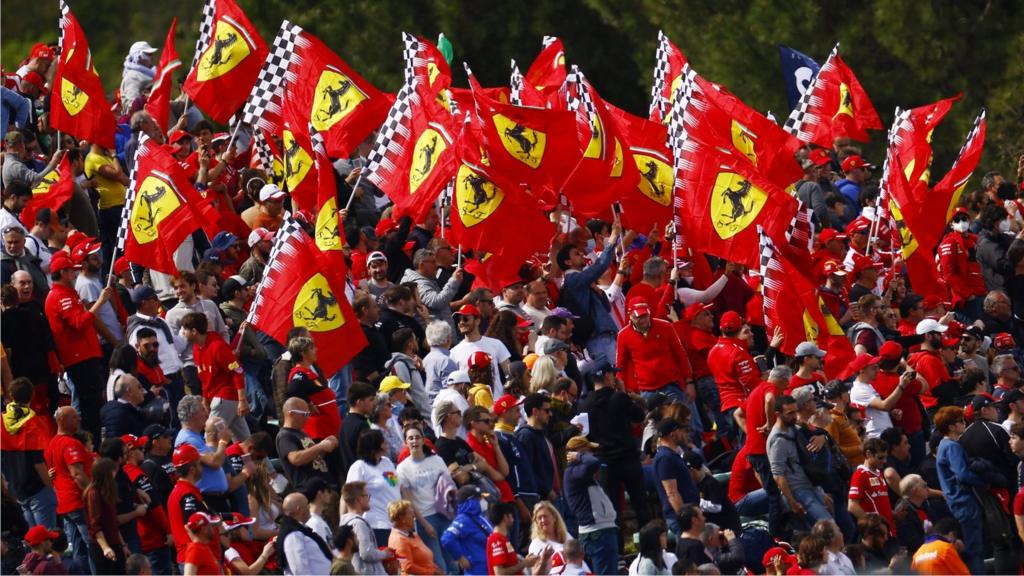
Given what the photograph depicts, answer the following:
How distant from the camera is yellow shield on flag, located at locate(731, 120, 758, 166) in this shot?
83.7 feet

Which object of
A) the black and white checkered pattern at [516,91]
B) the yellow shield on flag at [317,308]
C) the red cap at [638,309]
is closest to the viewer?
the yellow shield on flag at [317,308]

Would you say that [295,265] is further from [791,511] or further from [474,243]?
[791,511]

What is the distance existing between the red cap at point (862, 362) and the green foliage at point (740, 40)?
16211 millimetres

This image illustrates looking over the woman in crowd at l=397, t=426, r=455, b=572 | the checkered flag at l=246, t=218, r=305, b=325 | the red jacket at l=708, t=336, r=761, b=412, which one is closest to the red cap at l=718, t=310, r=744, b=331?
the red jacket at l=708, t=336, r=761, b=412

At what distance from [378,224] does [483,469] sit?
7024mm

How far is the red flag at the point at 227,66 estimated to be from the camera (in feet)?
Result: 86.4

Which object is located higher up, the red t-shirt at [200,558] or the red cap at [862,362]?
the red cap at [862,362]

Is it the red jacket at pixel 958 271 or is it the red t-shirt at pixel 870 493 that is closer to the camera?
the red t-shirt at pixel 870 493

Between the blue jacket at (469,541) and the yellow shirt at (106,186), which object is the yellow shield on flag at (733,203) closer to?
the blue jacket at (469,541)

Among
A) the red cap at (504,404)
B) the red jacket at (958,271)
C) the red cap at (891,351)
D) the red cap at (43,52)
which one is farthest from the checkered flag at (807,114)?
the red cap at (504,404)

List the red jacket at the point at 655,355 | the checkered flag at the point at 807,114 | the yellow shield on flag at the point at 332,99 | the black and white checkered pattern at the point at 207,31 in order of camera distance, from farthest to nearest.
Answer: the checkered flag at the point at 807,114 < the black and white checkered pattern at the point at 207,31 < the yellow shield on flag at the point at 332,99 < the red jacket at the point at 655,355

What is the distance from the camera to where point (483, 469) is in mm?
19297

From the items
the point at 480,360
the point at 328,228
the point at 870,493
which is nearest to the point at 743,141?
the point at 328,228

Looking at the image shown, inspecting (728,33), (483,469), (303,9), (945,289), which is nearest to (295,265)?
(483,469)
